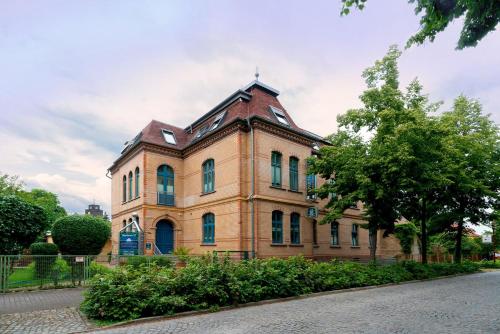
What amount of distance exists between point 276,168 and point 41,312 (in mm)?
13605

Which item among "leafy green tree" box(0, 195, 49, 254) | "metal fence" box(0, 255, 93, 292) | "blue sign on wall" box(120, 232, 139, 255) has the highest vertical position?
"leafy green tree" box(0, 195, 49, 254)

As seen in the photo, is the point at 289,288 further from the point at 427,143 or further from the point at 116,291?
the point at 427,143

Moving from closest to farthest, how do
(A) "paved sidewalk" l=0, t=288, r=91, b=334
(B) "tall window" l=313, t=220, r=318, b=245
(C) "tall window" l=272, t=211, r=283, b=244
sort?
(A) "paved sidewalk" l=0, t=288, r=91, b=334 < (C) "tall window" l=272, t=211, r=283, b=244 < (B) "tall window" l=313, t=220, r=318, b=245

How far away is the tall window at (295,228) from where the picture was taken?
20.5 metres

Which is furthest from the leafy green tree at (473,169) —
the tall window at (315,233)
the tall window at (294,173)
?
the tall window at (294,173)

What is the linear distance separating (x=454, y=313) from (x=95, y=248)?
14109mm

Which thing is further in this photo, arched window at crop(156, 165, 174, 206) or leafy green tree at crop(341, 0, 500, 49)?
arched window at crop(156, 165, 174, 206)

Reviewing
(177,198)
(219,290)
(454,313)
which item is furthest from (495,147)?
(219,290)

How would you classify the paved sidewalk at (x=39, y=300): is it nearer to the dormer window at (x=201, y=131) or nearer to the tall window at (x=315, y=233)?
the dormer window at (x=201, y=131)

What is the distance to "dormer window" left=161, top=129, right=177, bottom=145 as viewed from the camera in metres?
24.1

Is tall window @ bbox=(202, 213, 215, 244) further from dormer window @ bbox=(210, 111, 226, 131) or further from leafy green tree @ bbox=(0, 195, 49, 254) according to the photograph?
leafy green tree @ bbox=(0, 195, 49, 254)

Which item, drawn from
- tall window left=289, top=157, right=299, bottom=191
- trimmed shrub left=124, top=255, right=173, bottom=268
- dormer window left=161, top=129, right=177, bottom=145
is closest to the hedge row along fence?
trimmed shrub left=124, top=255, right=173, bottom=268

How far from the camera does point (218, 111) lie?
76.0ft

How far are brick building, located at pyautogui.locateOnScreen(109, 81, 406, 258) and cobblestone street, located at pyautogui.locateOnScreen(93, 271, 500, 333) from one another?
27.6 ft
